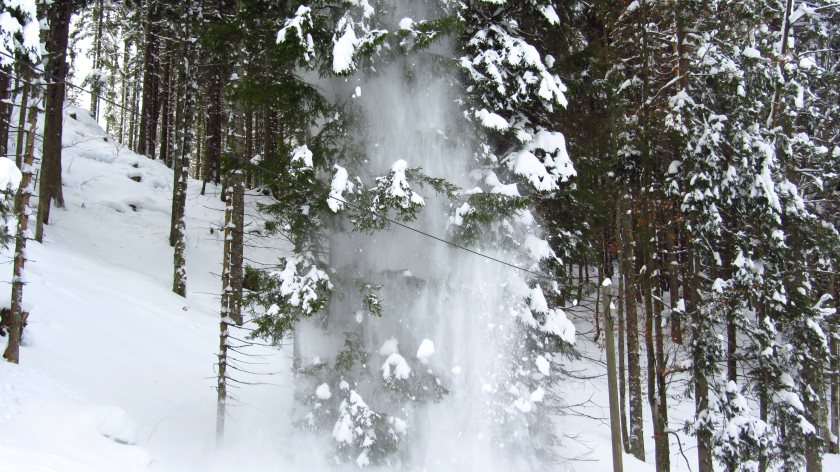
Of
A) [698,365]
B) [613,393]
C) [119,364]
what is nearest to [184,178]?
[119,364]

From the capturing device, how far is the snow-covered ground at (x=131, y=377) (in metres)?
7.82

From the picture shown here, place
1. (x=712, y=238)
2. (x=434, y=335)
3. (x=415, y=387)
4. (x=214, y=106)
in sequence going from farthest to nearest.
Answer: (x=214, y=106) → (x=712, y=238) → (x=434, y=335) → (x=415, y=387)

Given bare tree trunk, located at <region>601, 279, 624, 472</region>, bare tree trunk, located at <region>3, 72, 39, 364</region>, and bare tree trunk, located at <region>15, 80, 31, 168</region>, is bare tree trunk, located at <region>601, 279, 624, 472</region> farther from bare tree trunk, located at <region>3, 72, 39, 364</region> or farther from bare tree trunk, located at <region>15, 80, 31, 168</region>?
bare tree trunk, located at <region>15, 80, 31, 168</region>

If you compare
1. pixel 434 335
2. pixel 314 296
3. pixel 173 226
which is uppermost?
pixel 173 226

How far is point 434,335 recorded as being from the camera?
9812 millimetres

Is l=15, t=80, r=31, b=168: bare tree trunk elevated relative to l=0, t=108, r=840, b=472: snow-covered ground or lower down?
elevated

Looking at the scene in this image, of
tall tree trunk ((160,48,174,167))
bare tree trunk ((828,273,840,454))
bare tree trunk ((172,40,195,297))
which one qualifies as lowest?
bare tree trunk ((828,273,840,454))

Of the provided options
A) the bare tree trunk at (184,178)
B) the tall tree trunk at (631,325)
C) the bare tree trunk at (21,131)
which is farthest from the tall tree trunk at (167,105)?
the tall tree trunk at (631,325)

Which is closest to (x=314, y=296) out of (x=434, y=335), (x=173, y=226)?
(x=434, y=335)

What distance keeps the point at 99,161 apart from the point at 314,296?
19620 millimetres

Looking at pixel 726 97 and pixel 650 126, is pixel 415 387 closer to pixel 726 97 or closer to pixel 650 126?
pixel 650 126

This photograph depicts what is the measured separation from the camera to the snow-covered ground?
782cm

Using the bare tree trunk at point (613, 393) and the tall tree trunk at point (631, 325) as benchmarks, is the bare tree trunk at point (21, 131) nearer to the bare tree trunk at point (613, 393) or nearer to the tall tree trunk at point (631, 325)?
the bare tree trunk at point (613, 393)

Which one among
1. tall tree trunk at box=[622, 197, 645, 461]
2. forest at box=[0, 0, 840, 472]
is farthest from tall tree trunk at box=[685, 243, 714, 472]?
tall tree trunk at box=[622, 197, 645, 461]
